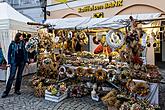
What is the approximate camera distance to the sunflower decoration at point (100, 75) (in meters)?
6.82

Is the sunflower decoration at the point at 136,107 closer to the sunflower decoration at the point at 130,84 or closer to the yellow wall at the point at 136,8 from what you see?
the sunflower decoration at the point at 130,84

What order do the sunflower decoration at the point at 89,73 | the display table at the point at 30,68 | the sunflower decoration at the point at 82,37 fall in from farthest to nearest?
the display table at the point at 30,68
the sunflower decoration at the point at 82,37
the sunflower decoration at the point at 89,73

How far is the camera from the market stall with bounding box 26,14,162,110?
5785mm

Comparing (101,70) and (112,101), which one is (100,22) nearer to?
(101,70)

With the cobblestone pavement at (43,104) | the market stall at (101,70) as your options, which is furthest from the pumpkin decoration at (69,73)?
the cobblestone pavement at (43,104)

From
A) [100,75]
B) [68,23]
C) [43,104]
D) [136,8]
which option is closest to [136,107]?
[100,75]

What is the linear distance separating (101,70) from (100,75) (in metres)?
0.13

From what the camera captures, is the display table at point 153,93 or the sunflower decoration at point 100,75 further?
the sunflower decoration at point 100,75

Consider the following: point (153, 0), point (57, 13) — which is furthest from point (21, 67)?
point (57, 13)

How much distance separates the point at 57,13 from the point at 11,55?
871 cm

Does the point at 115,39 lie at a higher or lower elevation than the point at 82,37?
lower

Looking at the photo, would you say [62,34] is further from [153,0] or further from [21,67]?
[153,0]

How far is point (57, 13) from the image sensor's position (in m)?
15.3

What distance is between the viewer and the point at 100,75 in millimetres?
6871
